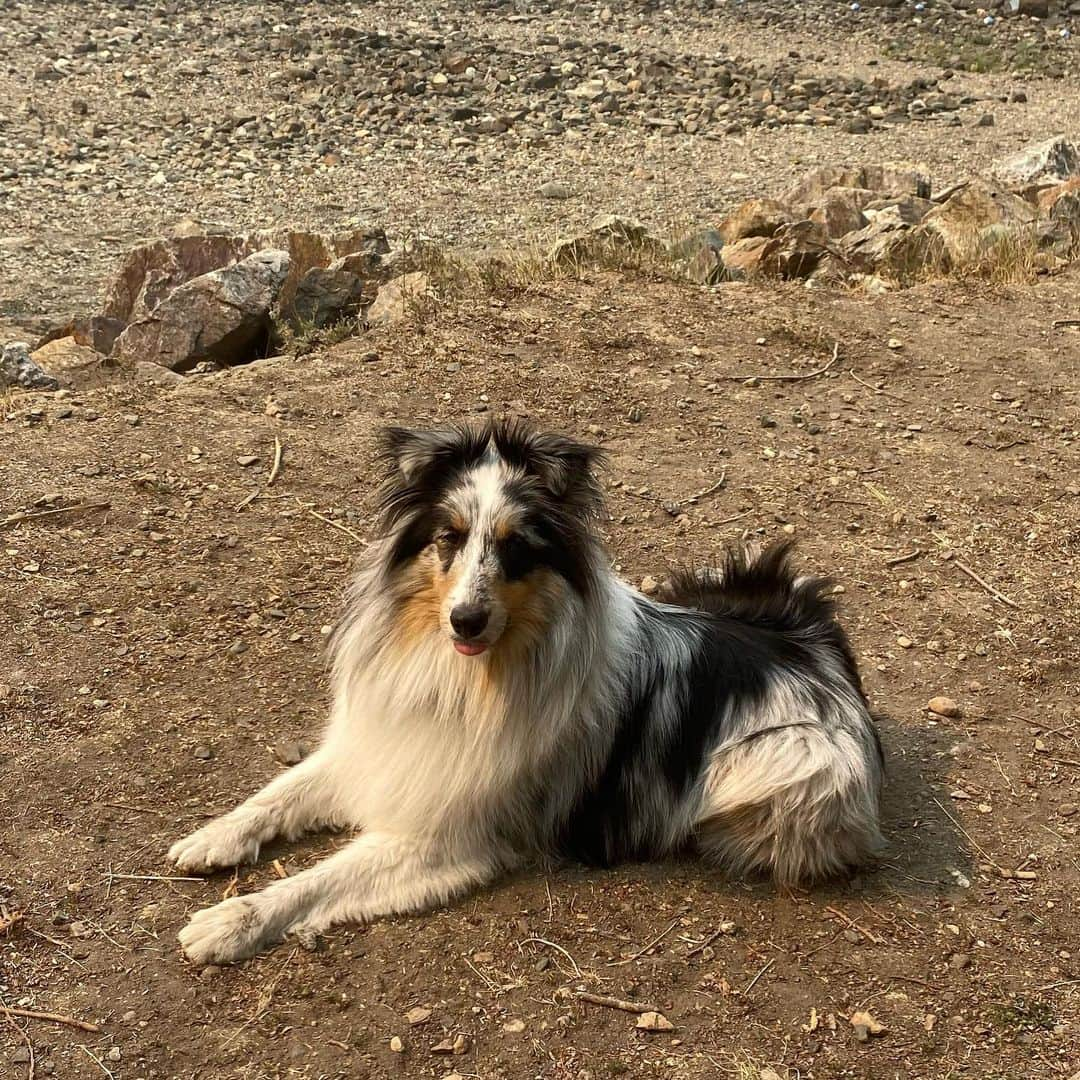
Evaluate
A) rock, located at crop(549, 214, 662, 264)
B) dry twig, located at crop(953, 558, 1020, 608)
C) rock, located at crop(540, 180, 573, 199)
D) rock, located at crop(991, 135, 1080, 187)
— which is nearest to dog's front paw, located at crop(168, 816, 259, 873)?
dry twig, located at crop(953, 558, 1020, 608)

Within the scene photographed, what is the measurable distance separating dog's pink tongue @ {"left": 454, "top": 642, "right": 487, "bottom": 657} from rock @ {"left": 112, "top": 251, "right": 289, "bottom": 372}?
4.87m

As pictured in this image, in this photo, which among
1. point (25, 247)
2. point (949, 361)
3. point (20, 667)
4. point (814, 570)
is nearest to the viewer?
point (20, 667)

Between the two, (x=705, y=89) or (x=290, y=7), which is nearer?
(x=705, y=89)

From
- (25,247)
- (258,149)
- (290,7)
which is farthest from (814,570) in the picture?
(290,7)

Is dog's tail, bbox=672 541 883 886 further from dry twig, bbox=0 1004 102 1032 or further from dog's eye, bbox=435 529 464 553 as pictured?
dry twig, bbox=0 1004 102 1032

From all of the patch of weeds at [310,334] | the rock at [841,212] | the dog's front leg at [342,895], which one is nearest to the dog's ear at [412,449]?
the dog's front leg at [342,895]

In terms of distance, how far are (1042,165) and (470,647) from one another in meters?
10.9

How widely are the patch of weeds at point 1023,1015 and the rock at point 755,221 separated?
7887 mm

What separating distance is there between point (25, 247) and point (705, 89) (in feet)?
36.3

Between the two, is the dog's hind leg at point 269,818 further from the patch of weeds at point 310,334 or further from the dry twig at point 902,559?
the patch of weeds at point 310,334

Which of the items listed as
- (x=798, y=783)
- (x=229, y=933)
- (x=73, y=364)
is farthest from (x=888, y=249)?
(x=229, y=933)

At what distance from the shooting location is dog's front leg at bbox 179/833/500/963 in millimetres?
3506

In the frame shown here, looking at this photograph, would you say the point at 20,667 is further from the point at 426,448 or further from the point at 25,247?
the point at 25,247

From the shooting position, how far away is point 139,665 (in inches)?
188
